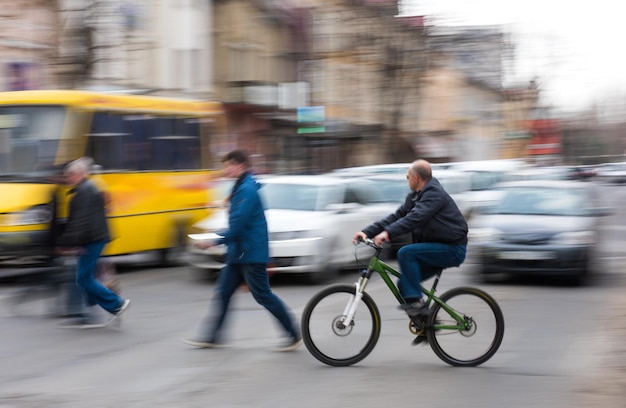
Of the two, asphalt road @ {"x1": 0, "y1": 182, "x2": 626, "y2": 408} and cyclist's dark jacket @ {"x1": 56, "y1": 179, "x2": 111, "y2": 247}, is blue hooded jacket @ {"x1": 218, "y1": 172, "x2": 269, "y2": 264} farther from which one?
cyclist's dark jacket @ {"x1": 56, "y1": 179, "x2": 111, "y2": 247}

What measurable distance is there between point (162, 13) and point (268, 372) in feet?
108

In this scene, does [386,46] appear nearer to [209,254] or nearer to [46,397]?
[209,254]

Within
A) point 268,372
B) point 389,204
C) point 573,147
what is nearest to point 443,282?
point 389,204

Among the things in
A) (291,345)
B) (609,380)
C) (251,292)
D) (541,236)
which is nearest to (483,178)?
(541,236)

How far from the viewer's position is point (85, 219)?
10.6 m

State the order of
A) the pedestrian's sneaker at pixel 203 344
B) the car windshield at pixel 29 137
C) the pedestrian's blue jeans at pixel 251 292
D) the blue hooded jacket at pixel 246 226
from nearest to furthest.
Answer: the blue hooded jacket at pixel 246 226 → the pedestrian's blue jeans at pixel 251 292 → the pedestrian's sneaker at pixel 203 344 → the car windshield at pixel 29 137

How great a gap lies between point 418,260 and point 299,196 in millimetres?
7365

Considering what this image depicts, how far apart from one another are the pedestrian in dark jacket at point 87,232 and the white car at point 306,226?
3150 mm

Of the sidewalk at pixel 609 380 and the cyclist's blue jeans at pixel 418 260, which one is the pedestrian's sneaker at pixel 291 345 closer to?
the cyclist's blue jeans at pixel 418 260

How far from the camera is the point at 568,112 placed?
9888cm

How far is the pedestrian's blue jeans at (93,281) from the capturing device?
10.5 metres

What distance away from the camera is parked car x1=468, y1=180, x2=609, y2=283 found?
48.0ft

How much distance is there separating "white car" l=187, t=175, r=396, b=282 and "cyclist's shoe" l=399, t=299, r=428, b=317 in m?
5.46

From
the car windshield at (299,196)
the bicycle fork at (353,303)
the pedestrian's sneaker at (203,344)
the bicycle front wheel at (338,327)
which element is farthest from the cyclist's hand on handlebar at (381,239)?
the car windshield at (299,196)
